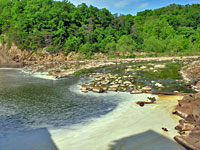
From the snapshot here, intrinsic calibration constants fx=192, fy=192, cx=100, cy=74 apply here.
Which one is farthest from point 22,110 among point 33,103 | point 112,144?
point 112,144

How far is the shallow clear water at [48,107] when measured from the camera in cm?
1700

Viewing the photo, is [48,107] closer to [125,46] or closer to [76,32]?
[125,46]

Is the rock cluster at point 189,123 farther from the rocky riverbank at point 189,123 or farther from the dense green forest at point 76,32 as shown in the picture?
the dense green forest at point 76,32

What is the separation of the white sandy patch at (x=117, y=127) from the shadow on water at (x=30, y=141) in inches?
19.9

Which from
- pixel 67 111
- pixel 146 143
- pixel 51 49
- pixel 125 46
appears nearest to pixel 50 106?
pixel 67 111

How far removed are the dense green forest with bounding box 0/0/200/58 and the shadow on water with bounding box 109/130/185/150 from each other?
75.2 metres

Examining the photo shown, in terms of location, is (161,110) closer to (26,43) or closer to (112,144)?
(112,144)

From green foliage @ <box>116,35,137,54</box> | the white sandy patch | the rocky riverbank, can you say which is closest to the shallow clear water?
the white sandy patch

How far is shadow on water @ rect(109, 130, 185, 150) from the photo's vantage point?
39.7 ft

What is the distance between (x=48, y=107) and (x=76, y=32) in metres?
82.6

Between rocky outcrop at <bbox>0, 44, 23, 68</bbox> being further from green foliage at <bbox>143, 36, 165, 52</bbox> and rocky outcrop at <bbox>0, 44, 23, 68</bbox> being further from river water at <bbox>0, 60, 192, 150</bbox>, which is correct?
green foliage at <bbox>143, 36, 165, 52</bbox>

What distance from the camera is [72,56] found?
89.1m

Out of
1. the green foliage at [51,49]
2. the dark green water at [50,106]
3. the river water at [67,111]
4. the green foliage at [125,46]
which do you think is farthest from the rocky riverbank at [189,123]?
the green foliage at [51,49]

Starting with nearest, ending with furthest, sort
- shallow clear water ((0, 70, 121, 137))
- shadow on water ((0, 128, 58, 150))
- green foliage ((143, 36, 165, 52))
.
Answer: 1. shadow on water ((0, 128, 58, 150))
2. shallow clear water ((0, 70, 121, 137))
3. green foliage ((143, 36, 165, 52))
